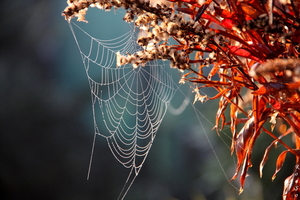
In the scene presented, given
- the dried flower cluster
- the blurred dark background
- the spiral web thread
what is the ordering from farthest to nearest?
the blurred dark background
the spiral web thread
the dried flower cluster

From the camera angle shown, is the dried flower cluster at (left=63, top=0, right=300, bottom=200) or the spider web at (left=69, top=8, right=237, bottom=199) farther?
the spider web at (left=69, top=8, right=237, bottom=199)

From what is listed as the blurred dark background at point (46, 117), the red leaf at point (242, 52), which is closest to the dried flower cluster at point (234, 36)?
the red leaf at point (242, 52)

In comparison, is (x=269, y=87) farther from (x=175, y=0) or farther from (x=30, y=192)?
(x=30, y=192)

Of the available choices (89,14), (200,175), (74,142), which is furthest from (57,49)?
(200,175)

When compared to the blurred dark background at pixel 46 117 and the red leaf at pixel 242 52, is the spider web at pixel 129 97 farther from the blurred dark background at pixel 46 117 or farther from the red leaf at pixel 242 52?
the red leaf at pixel 242 52

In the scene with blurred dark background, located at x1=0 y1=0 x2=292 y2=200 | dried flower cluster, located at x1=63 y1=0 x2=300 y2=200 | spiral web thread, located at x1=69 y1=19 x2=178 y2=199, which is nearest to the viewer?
dried flower cluster, located at x1=63 y1=0 x2=300 y2=200

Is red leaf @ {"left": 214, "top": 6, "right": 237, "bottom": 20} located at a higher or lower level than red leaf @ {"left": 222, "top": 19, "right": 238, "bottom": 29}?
higher

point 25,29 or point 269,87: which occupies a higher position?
point 25,29

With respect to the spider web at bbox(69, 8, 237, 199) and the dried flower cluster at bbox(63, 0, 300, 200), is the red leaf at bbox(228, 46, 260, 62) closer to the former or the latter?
the dried flower cluster at bbox(63, 0, 300, 200)

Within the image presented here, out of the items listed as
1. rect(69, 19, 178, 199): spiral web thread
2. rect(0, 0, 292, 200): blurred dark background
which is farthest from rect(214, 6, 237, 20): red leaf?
rect(0, 0, 292, 200): blurred dark background

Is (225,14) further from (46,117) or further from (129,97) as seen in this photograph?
(46,117)

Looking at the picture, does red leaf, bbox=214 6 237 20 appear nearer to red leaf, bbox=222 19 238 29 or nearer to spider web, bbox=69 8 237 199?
red leaf, bbox=222 19 238 29
